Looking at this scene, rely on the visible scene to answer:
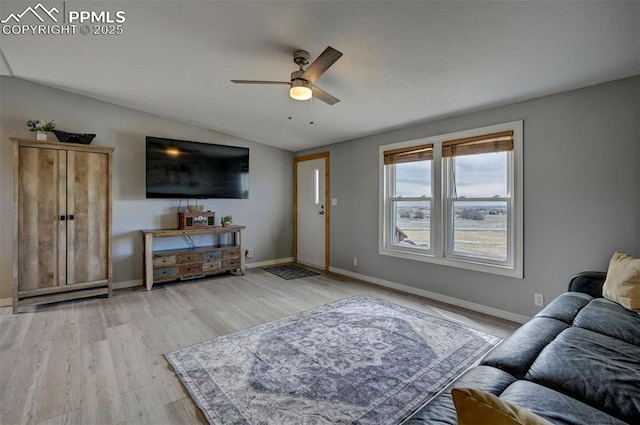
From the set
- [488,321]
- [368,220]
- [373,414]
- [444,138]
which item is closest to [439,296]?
[488,321]

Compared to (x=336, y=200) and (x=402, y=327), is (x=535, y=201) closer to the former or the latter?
(x=402, y=327)

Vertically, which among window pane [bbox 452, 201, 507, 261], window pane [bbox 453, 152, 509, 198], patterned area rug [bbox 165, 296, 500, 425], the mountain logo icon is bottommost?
patterned area rug [bbox 165, 296, 500, 425]

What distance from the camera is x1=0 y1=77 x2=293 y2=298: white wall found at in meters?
3.37

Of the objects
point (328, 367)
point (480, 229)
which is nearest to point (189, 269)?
point (328, 367)

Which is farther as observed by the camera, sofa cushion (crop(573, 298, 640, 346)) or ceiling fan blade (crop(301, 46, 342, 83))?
ceiling fan blade (crop(301, 46, 342, 83))

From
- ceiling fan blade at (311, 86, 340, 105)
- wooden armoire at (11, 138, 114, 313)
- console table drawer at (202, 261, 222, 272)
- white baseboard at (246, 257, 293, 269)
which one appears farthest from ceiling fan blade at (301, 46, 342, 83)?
white baseboard at (246, 257, 293, 269)

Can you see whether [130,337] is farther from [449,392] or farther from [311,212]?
[311,212]

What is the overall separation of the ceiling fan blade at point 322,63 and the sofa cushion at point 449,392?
1.92 meters

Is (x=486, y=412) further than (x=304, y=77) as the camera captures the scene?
No

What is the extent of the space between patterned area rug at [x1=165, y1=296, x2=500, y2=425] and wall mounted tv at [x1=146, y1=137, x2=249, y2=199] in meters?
2.62

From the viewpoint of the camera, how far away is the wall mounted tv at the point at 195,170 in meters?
4.16

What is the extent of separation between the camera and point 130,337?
2.57 metres

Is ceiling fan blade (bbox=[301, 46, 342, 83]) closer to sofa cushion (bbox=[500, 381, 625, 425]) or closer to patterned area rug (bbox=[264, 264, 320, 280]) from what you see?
sofa cushion (bbox=[500, 381, 625, 425])

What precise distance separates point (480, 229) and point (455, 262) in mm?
481
